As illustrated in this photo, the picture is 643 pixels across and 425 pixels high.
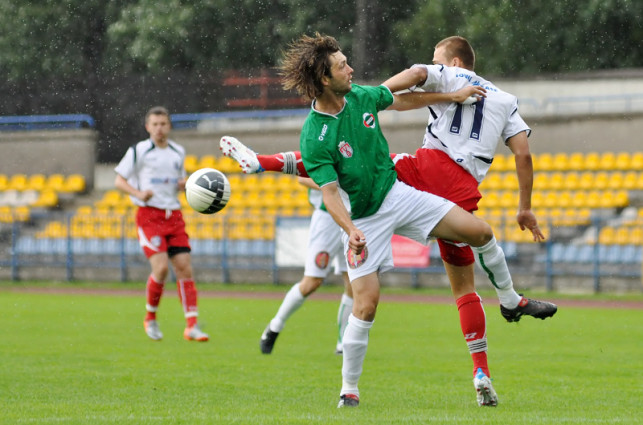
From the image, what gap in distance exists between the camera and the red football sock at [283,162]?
22.7 feet

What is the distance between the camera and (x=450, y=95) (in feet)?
21.9

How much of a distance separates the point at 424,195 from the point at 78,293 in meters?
14.1

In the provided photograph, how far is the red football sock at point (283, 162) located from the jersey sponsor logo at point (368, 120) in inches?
29.4

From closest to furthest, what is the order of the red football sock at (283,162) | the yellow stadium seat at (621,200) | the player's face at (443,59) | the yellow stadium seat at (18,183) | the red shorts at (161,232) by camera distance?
1. the red football sock at (283,162)
2. the player's face at (443,59)
3. the red shorts at (161,232)
4. the yellow stadium seat at (621,200)
5. the yellow stadium seat at (18,183)

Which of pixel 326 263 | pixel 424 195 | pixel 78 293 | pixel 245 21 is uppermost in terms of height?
pixel 245 21

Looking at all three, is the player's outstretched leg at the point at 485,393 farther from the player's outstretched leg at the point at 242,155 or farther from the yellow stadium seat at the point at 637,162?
the yellow stadium seat at the point at 637,162

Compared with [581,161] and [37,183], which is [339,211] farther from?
[37,183]

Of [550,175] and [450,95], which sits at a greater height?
[450,95]

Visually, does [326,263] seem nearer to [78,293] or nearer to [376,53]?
[78,293]

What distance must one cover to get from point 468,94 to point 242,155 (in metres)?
1.44

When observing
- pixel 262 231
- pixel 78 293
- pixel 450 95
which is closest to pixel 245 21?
pixel 262 231

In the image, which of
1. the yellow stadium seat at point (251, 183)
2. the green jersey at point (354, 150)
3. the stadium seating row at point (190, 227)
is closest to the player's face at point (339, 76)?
the green jersey at point (354, 150)

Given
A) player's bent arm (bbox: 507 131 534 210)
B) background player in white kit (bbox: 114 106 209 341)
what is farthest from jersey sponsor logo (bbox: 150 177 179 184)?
player's bent arm (bbox: 507 131 534 210)

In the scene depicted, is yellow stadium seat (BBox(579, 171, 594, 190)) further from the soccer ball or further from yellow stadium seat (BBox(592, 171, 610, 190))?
the soccer ball
